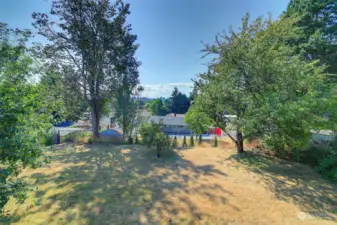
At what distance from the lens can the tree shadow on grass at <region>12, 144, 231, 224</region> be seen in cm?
332

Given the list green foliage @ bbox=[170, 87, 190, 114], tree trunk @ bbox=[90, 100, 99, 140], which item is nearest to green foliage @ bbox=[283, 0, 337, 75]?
tree trunk @ bbox=[90, 100, 99, 140]

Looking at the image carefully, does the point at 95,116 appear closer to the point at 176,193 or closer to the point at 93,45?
the point at 93,45

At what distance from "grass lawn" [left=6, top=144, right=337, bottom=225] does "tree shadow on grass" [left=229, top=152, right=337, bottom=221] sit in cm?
2

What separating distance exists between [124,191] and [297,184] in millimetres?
5141

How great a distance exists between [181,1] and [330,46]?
1047 cm

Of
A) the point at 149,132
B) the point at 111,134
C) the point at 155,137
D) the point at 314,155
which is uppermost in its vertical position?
the point at 149,132

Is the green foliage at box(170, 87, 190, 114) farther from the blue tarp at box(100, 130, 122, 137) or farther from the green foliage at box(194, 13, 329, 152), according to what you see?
the green foliage at box(194, 13, 329, 152)

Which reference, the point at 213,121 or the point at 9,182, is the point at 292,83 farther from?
the point at 9,182

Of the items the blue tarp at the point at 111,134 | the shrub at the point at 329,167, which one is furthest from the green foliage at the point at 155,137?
the shrub at the point at 329,167

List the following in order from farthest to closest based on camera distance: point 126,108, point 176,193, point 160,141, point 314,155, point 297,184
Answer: point 126,108 < point 160,141 < point 314,155 < point 297,184 < point 176,193

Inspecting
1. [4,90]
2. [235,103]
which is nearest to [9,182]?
[4,90]

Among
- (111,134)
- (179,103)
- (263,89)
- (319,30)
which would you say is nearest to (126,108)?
(111,134)

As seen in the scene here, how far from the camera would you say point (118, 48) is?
10758 millimetres

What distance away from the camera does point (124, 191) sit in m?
4.37
